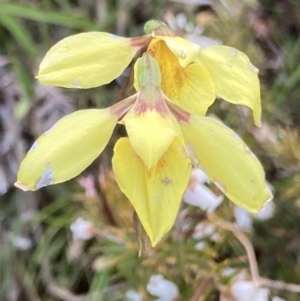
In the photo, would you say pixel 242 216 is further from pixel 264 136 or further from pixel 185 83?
pixel 185 83

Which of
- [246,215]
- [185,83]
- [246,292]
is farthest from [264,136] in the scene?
[185,83]

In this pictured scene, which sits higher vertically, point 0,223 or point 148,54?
point 148,54

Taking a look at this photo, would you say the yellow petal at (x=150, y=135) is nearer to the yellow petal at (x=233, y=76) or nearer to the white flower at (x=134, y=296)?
the yellow petal at (x=233, y=76)

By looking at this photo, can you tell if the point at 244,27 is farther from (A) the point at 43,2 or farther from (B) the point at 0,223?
(B) the point at 0,223

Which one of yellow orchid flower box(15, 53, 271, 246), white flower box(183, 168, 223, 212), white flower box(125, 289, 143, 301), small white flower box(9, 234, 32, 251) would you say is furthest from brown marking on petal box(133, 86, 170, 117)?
small white flower box(9, 234, 32, 251)

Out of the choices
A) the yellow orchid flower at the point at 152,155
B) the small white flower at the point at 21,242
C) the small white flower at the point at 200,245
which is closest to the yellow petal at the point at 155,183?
the yellow orchid flower at the point at 152,155

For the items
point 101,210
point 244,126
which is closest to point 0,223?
point 101,210

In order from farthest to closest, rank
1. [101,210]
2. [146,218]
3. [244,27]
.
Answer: [244,27]
[101,210]
[146,218]
